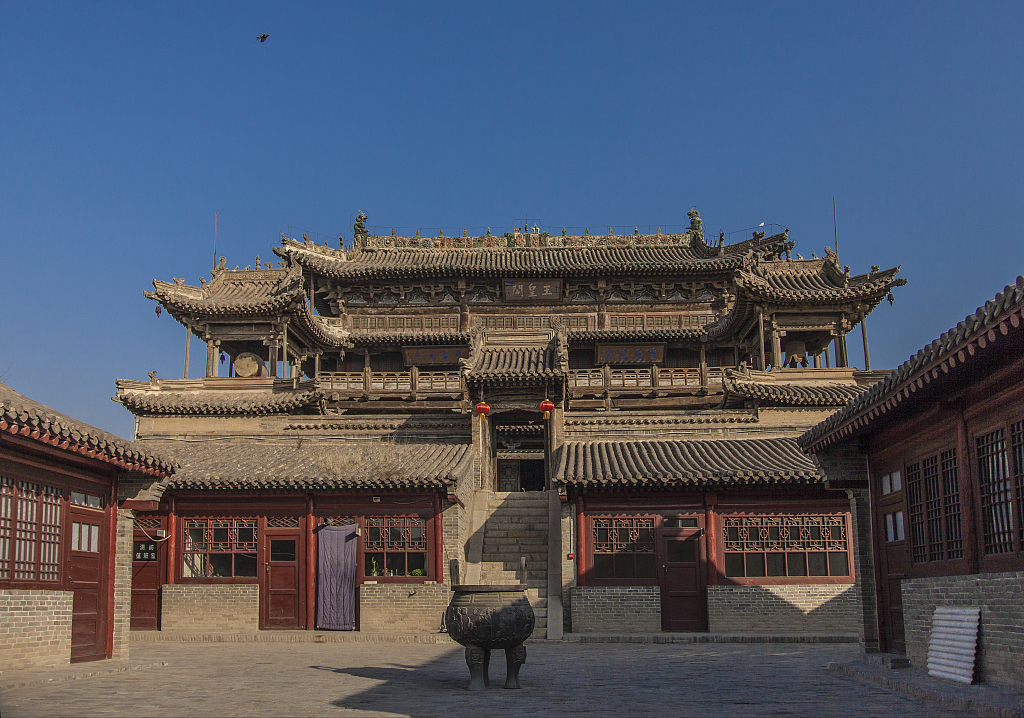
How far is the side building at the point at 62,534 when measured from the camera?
35.4 ft

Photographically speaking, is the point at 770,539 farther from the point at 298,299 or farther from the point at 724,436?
the point at 298,299

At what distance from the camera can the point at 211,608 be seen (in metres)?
18.5

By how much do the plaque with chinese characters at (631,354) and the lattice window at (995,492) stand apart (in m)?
22.9

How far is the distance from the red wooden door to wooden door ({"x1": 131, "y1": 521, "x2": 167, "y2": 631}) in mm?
5407

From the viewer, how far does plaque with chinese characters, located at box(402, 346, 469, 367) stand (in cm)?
3209

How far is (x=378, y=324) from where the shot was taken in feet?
109

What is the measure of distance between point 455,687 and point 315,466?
10.4m

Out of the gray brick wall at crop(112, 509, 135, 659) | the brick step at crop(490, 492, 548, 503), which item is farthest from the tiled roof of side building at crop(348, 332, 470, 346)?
the gray brick wall at crop(112, 509, 135, 659)

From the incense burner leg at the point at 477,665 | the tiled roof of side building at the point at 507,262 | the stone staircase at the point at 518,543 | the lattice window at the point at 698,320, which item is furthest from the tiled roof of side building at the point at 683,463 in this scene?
the tiled roof of side building at the point at 507,262

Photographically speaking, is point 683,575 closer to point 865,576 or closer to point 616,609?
point 616,609

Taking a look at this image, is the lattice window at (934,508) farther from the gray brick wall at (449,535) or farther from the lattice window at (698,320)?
the lattice window at (698,320)

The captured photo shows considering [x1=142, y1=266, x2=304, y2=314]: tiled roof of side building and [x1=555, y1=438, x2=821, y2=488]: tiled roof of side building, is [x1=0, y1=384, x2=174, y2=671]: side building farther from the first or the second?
[x1=142, y1=266, x2=304, y2=314]: tiled roof of side building

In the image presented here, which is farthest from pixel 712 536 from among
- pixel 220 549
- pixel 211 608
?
pixel 211 608

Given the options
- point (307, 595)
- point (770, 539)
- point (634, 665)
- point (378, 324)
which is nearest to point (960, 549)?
point (634, 665)
